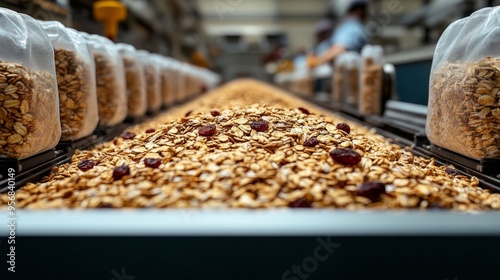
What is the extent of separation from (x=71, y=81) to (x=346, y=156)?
0.82 m

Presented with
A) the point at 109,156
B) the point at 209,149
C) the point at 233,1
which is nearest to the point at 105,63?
the point at 109,156

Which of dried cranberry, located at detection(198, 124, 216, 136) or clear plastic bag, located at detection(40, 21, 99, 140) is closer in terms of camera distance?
dried cranberry, located at detection(198, 124, 216, 136)

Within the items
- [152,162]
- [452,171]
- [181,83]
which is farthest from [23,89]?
[181,83]

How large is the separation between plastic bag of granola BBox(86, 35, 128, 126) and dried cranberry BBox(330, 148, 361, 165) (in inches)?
38.7

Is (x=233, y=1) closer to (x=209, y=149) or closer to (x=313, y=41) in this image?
(x=313, y=41)

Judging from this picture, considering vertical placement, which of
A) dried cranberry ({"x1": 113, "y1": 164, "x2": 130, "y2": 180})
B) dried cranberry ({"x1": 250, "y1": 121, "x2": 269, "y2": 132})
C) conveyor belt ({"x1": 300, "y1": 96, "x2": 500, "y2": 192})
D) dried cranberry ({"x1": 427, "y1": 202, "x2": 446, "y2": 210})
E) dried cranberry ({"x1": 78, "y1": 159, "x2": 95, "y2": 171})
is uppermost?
dried cranberry ({"x1": 250, "y1": 121, "x2": 269, "y2": 132})

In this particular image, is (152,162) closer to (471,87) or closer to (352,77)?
(471,87)

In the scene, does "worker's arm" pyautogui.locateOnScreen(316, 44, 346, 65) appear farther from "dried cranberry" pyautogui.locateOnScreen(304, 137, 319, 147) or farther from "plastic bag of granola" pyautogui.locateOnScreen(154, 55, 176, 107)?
"dried cranberry" pyautogui.locateOnScreen(304, 137, 319, 147)

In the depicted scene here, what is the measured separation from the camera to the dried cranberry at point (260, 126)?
1.00 metres

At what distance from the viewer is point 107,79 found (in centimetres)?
147

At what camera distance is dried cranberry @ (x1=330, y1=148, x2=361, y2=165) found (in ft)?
2.61

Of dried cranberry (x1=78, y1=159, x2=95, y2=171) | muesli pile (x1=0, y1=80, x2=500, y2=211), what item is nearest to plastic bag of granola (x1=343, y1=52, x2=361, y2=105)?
muesli pile (x1=0, y1=80, x2=500, y2=211)

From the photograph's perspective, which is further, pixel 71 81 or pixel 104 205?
pixel 71 81

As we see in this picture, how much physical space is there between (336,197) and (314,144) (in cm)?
27
